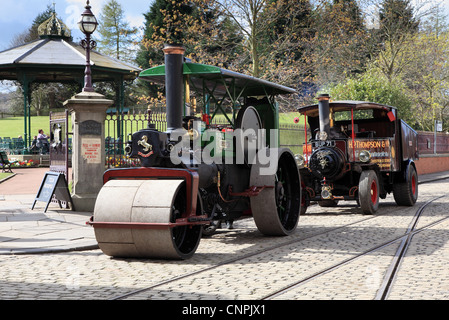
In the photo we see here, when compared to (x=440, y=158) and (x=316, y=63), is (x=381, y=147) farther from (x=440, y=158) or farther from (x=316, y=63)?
(x=440, y=158)

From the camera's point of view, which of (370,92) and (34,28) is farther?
(34,28)

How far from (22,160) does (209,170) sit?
19.3m

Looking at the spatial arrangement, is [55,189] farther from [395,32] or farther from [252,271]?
[395,32]

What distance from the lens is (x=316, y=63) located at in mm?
19062

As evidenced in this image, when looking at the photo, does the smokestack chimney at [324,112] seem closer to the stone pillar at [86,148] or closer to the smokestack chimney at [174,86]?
the stone pillar at [86,148]

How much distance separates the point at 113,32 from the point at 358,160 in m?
48.0

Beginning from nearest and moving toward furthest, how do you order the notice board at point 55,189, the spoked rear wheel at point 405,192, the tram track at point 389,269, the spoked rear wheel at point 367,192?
the tram track at point 389,269, the notice board at point 55,189, the spoked rear wheel at point 367,192, the spoked rear wheel at point 405,192

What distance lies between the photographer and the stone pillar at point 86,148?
11.6m

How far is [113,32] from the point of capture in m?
56.7

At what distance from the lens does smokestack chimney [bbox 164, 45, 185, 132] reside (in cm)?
693

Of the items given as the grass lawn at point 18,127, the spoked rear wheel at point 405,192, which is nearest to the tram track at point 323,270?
the spoked rear wheel at point 405,192

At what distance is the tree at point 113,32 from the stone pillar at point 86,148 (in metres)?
44.3

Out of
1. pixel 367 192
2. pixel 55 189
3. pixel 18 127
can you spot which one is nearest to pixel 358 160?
pixel 367 192
